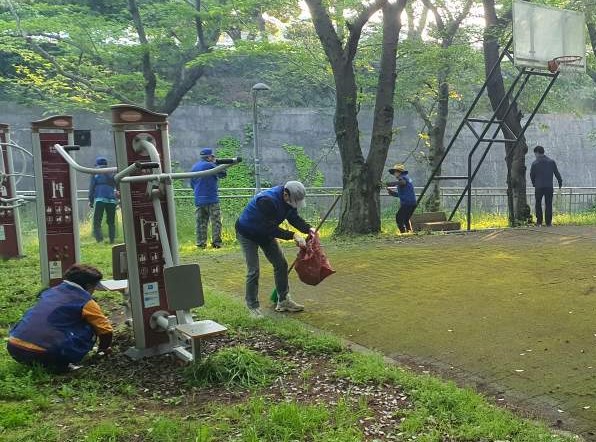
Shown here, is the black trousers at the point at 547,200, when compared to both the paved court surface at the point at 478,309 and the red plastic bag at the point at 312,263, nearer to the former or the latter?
the paved court surface at the point at 478,309

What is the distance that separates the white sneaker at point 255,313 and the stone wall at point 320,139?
15.5m

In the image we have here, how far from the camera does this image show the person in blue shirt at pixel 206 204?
34.8 feet

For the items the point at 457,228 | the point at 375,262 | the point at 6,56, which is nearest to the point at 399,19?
the point at 457,228

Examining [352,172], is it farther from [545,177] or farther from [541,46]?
[541,46]

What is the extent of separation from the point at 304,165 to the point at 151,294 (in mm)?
18619

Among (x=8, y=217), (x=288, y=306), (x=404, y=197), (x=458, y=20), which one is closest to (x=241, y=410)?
(x=288, y=306)

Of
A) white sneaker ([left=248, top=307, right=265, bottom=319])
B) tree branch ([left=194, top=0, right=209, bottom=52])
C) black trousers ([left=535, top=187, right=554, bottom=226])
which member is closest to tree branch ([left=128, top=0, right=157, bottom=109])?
tree branch ([left=194, top=0, right=209, bottom=52])

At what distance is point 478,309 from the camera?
6156mm

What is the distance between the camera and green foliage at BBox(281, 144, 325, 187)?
22.9 m

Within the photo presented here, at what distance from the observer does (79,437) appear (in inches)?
133

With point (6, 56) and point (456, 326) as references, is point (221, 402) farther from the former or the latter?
point (6, 56)

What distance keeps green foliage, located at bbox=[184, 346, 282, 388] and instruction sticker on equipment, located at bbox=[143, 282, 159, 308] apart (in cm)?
66

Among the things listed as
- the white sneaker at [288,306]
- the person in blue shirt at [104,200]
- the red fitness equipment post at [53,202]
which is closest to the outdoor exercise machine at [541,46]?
the person in blue shirt at [104,200]

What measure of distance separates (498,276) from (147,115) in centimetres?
495
